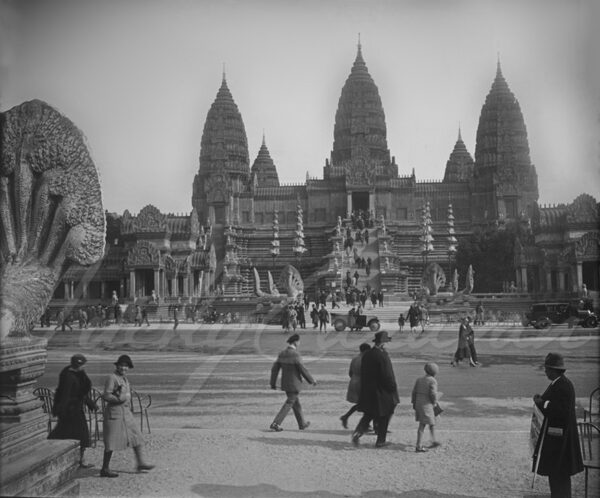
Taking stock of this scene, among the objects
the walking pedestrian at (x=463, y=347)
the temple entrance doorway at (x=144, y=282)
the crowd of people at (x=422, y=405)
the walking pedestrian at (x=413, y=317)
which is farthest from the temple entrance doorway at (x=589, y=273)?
the crowd of people at (x=422, y=405)

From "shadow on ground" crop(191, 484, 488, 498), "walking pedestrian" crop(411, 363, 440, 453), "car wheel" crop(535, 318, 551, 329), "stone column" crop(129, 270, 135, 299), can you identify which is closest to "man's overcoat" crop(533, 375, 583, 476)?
"shadow on ground" crop(191, 484, 488, 498)

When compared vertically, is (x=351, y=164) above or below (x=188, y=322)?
above

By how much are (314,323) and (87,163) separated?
31.7 meters

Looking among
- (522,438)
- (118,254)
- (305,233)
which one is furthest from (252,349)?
(305,233)

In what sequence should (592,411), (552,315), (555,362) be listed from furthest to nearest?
1. (552,315)
2. (592,411)
3. (555,362)

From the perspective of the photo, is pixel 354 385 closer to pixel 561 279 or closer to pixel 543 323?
pixel 543 323

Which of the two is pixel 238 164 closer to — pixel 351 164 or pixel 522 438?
pixel 351 164

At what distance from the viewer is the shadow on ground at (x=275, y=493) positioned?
7.66 meters

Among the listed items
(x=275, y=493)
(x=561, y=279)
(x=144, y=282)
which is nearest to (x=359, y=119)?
(x=144, y=282)

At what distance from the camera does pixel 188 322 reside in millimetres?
46000

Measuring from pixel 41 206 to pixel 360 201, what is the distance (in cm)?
8231

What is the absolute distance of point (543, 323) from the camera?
3512 cm

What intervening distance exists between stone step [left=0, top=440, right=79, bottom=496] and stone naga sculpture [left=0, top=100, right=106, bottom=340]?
1.15 m

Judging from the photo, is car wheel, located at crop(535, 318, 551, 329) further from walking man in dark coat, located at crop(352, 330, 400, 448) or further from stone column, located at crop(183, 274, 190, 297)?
stone column, located at crop(183, 274, 190, 297)
